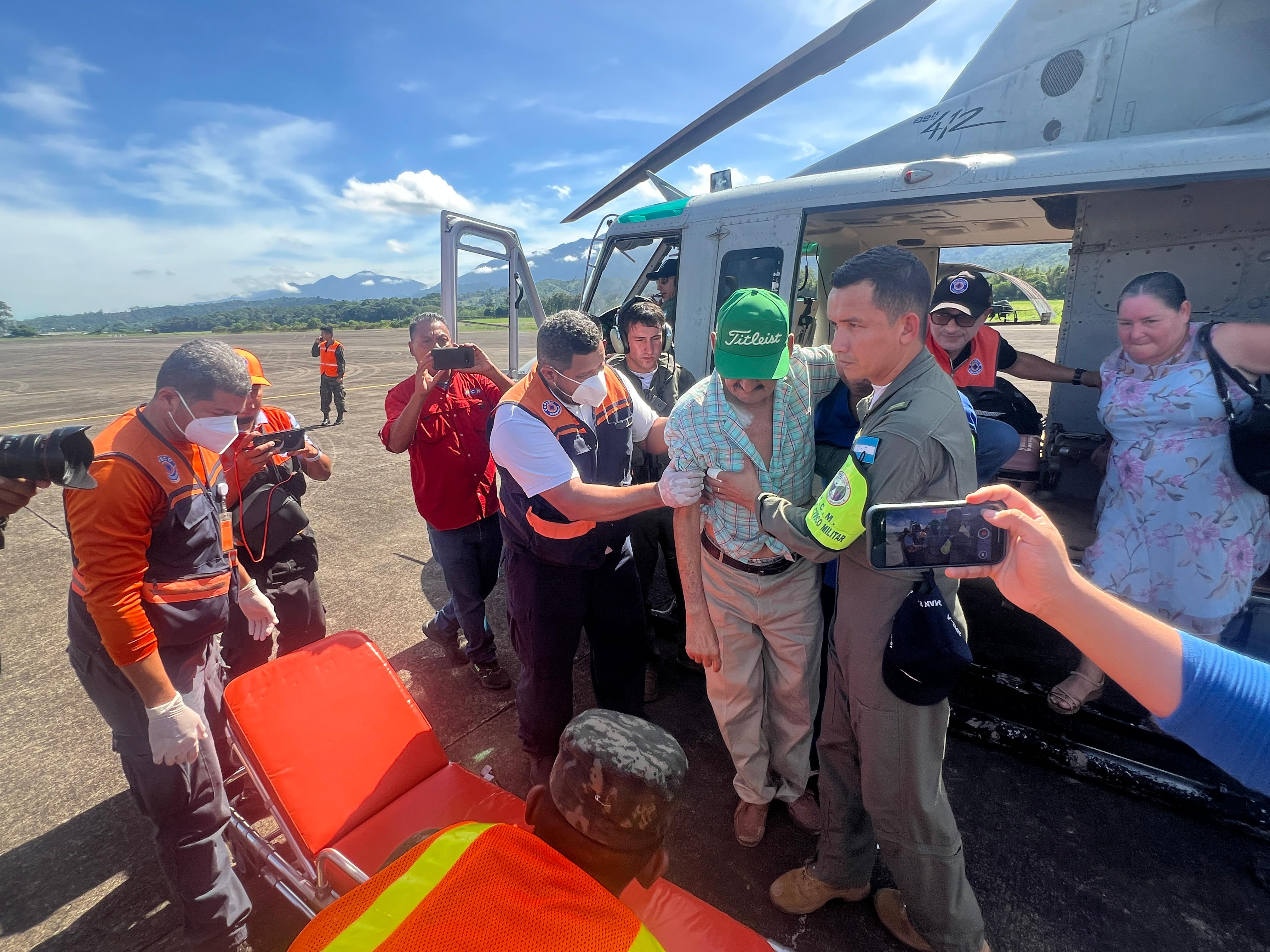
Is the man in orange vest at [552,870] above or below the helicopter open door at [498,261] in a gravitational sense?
below

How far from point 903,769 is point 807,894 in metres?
0.76

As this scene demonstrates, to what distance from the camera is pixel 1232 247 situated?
3564 millimetres

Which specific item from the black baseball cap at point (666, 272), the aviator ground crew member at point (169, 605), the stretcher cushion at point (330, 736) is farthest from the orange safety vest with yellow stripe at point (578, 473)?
the black baseball cap at point (666, 272)

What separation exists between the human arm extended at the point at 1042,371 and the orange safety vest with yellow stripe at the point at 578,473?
7.78 ft

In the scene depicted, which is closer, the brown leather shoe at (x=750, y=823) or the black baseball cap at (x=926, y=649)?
the black baseball cap at (x=926, y=649)

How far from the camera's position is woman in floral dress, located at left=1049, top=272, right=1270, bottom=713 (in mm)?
2301

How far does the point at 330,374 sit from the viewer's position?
11367mm

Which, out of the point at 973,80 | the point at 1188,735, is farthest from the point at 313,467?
the point at 973,80

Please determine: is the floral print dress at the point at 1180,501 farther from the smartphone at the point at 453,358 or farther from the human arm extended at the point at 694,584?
the smartphone at the point at 453,358

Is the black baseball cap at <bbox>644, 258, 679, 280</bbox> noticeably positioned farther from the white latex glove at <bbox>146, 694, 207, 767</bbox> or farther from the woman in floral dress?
the white latex glove at <bbox>146, 694, 207, 767</bbox>

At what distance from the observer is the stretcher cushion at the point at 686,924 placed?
1358 millimetres

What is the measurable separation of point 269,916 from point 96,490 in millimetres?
1699

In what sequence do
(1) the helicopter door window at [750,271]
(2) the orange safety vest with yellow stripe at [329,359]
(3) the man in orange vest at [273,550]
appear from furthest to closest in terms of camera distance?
(2) the orange safety vest with yellow stripe at [329,359], (1) the helicopter door window at [750,271], (3) the man in orange vest at [273,550]

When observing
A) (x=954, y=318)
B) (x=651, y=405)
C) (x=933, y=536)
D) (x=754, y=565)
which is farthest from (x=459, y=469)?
(x=954, y=318)
